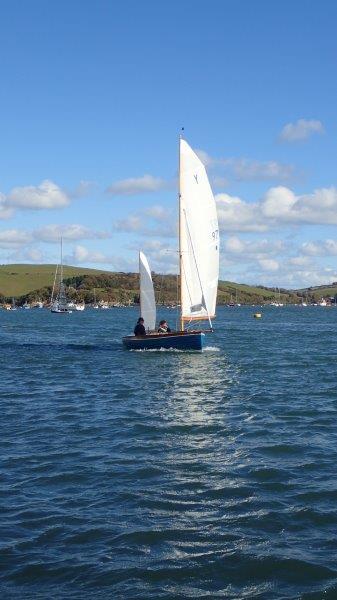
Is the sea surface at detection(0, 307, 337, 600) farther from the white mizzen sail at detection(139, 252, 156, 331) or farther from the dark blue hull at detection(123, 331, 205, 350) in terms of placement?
the white mizzen sail at detection(139, 252, 156, 331)

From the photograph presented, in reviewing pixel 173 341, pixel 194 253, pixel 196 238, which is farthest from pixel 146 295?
pixel 196 238

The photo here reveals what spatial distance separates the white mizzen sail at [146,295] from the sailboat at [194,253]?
3.30 meters

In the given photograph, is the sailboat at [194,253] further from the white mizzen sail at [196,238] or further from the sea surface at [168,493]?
the sea surface at [168,493]

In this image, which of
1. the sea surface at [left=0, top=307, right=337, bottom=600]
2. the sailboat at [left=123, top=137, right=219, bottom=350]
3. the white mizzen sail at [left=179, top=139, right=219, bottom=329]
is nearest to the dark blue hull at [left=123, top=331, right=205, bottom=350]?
the sailboat at [left=123, top=137, right=219, bottom=350]

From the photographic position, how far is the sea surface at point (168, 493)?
11.0 metres

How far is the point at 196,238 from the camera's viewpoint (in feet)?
162

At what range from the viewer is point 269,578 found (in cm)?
1098

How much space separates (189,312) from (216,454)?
32.3m

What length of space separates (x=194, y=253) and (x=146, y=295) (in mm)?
5894

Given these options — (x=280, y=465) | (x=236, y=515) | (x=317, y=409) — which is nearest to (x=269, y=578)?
(x=236, y=515)

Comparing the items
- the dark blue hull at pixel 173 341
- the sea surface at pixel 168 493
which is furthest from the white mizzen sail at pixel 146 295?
the sea surface at pixel 168 493

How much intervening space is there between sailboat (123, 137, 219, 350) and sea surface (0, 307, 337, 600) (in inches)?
689

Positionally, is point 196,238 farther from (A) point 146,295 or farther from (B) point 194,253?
(A) point 146,295

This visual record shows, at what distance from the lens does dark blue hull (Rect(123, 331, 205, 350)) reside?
4819 centimetres
